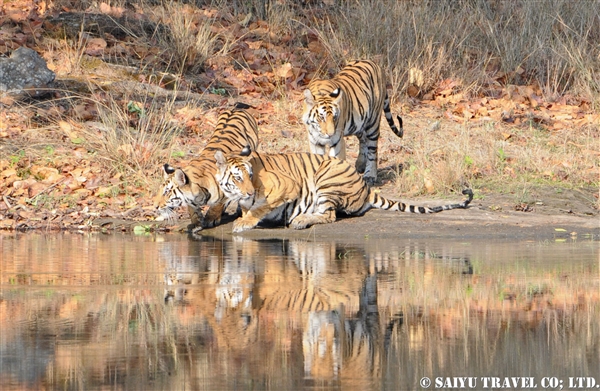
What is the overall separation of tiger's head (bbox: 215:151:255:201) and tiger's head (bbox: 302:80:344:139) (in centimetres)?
158

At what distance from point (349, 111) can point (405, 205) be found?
6.78ft

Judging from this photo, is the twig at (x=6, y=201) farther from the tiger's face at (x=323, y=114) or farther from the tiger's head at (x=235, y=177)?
the tiger's face at (x=323, y=114)

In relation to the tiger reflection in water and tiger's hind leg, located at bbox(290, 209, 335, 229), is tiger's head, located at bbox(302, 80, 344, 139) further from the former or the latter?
the tiger reflection in water

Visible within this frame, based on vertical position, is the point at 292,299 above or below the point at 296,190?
below

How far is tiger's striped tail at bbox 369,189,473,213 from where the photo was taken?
11242mm

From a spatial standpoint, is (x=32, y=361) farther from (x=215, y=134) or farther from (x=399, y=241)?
(x=215, y=134)

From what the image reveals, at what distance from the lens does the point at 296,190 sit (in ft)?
36.6

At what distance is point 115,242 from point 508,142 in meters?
7.13

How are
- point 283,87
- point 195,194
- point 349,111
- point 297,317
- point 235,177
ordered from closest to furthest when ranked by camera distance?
point 297,317 → point 235,177 → point 195,194 → point 349,111 → point 283,87

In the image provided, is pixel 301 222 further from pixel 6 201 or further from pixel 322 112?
pixel 6 201

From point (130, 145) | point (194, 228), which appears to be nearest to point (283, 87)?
point (130, 145)

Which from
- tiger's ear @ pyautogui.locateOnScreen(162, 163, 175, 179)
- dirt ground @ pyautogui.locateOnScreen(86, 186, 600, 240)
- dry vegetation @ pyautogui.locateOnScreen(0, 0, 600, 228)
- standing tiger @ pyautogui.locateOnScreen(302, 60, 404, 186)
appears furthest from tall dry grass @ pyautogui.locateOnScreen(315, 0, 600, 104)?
tiger's ear @ pyautogui.locateOnScreen(162, 163, 175, 179)

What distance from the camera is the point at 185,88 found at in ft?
55.7

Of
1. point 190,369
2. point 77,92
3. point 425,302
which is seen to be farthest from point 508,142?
point 190,369
